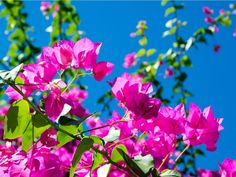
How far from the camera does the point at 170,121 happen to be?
0.93 metres

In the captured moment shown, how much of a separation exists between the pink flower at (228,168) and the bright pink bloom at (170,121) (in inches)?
4.4

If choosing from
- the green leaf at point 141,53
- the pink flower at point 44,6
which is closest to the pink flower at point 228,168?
the green leaf at point 141,53

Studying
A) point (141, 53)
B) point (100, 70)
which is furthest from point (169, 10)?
point (100, 70)

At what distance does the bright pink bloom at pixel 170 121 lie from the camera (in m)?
0.93

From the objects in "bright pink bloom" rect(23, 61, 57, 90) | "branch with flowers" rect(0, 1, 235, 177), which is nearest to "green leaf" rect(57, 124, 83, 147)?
"branch with flowers" rect(0, 1, 235, 177)

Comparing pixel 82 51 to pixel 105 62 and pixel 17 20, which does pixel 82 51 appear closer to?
pixel 105 62

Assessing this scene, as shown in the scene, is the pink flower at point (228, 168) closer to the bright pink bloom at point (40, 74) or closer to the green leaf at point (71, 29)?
the bright pink bloom at point (40, 74)

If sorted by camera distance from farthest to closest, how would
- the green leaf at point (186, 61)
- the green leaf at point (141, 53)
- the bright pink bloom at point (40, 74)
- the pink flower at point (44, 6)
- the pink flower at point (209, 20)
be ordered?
the pink flower at point (209, 20)
the pink flower at point (44, 6)
the green leaf at point (141, 53)
the green leaf at point (186, 61)
the bright pink bloom at point (40, 74)

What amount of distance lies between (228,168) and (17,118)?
0.44 meters

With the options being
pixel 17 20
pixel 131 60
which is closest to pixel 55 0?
pixel 17 20

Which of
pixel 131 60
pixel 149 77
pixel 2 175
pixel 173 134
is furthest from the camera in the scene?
pixel 131 60

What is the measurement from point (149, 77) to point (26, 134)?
323 cm

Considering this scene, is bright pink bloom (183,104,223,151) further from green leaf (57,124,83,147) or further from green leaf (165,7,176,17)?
green leaf (165,7,176,17)

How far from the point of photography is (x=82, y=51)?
37.8 inches
